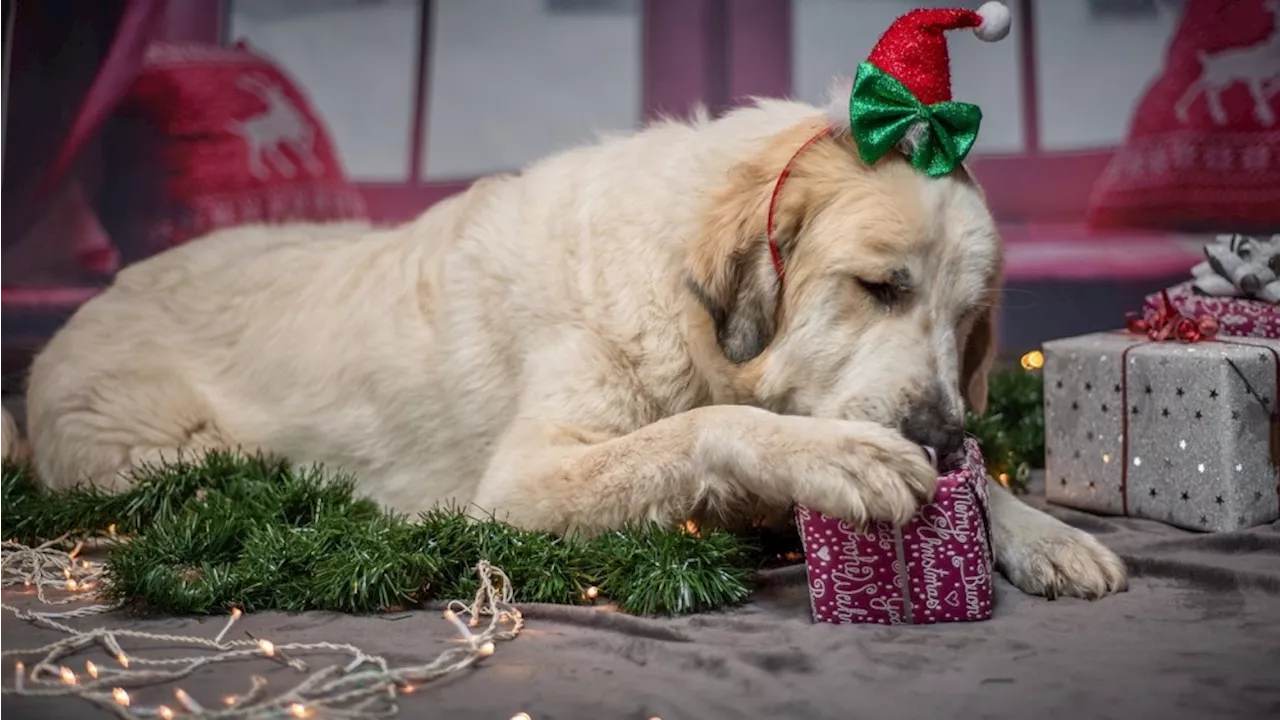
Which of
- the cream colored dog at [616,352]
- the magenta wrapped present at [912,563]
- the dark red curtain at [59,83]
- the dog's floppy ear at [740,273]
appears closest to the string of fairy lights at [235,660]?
the cream colored dog at [616,352]

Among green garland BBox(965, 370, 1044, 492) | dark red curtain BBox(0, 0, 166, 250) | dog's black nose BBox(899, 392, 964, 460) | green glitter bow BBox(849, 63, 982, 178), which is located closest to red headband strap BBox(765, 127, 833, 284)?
green glitter bow BBox(849, 63, 982, 178)

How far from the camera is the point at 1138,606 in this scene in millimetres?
2633

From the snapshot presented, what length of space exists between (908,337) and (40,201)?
3.86 m

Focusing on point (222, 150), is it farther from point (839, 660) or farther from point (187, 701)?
point (839, 660)

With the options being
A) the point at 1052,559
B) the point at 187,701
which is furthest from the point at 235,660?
the point at 1052,559

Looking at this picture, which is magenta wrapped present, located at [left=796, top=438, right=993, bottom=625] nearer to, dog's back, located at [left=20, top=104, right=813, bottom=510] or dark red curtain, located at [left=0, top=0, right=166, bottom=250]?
dog's back, located at [left=20, top=104, right=813, bottom=510]

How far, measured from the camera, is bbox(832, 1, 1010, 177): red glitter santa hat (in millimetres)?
2785

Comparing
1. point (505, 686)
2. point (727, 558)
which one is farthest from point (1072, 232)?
point (505, 686)

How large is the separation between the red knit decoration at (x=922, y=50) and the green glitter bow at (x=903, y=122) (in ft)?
0.12

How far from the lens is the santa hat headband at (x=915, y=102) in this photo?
2.79 meters

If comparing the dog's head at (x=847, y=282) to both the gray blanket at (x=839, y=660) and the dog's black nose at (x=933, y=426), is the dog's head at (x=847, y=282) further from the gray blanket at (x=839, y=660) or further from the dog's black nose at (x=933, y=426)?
the gray blanket at (x=839, y=660)

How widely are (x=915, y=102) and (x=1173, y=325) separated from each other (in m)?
1.28

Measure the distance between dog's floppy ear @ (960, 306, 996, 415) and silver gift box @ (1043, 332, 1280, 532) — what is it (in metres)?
0.47

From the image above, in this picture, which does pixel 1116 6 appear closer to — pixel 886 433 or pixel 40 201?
pixel 886 433
